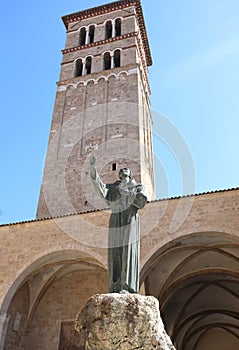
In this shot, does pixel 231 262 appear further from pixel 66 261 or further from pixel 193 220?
pixel 66 261

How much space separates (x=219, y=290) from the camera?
14461 mm

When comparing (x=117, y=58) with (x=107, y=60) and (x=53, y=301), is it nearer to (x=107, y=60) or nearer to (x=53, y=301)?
(x=107, y=60)

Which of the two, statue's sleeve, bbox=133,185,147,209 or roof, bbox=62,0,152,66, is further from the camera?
roof, bbox=62,0,152,66

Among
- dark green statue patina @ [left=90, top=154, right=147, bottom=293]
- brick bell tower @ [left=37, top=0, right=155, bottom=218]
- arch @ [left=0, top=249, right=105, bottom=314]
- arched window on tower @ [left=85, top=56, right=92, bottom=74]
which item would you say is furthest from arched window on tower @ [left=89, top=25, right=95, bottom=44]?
dark green statue patina @ [left=90, top=154, right=147, bottom=293]

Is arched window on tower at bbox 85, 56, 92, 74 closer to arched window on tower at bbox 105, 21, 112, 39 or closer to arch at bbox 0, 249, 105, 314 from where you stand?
arched window on tower at bbox 105, 21, 112, 39

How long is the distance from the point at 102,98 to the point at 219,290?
10.5 metres

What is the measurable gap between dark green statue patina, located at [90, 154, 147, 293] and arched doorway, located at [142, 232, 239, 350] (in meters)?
5.34

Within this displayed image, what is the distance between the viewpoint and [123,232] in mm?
3945

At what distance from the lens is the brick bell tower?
15453 mm

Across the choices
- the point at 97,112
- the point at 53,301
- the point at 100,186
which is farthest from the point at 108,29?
the point at 100,186

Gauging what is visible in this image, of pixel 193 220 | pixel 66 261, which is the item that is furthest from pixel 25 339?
pixel 193 220

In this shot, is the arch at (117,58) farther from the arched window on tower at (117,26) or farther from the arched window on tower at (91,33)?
the arched window on tower at (91,33)

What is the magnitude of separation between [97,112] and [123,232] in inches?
561

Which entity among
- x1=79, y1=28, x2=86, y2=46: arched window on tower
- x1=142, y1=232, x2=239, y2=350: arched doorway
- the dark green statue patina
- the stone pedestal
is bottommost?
the stone pedestal
